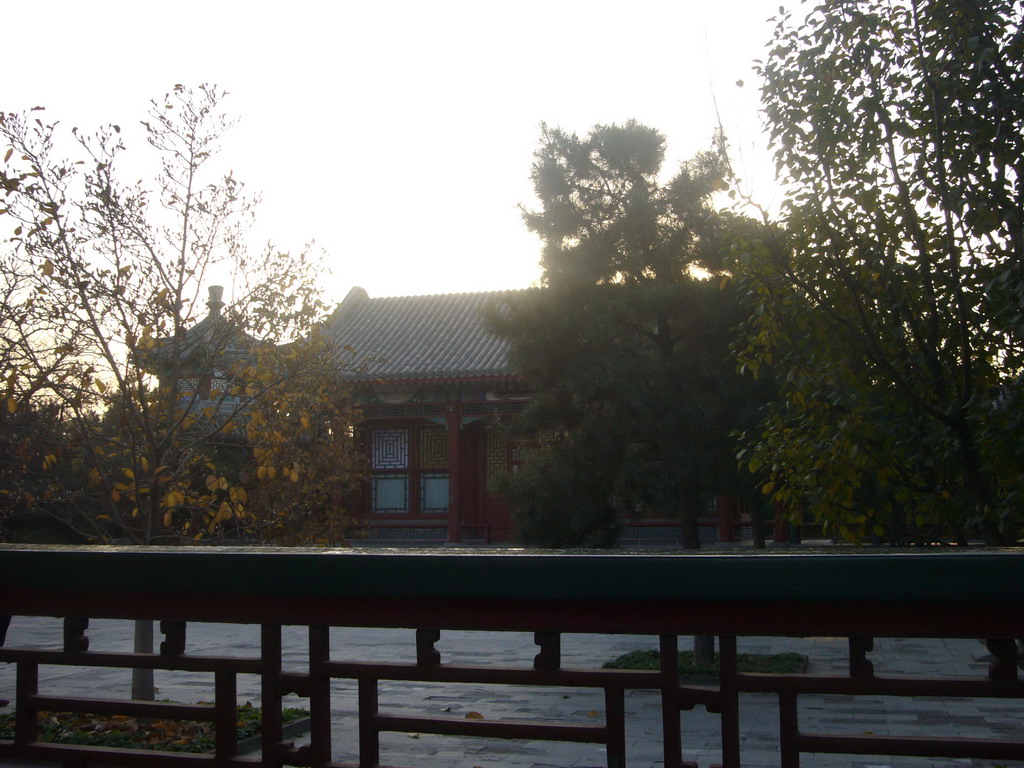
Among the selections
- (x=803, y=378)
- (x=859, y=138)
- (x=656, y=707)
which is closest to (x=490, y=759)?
(x=656, y=707)

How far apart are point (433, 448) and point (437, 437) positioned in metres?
0.23

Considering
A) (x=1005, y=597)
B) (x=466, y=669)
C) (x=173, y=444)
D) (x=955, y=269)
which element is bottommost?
(x=466, y=669)

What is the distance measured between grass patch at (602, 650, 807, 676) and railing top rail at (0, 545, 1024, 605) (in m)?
5.37

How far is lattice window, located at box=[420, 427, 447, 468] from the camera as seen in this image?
751 inches

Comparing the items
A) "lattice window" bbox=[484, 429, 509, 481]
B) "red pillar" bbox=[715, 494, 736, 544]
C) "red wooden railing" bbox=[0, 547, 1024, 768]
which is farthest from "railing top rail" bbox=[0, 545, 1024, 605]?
Result: "lattice window" bbox=[484, 429, 509, 481]

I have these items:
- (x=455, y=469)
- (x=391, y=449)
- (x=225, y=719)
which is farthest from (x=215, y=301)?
(x=391, y=449)

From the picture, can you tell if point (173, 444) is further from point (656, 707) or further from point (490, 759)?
point (656, 707)

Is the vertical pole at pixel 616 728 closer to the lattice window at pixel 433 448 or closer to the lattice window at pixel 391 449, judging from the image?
the lattice window at pixel 433 448

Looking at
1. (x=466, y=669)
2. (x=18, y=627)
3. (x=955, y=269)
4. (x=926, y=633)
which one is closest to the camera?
(x=926, y=633)

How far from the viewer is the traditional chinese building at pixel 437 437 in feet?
59.6

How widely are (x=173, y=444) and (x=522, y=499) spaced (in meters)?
2.81

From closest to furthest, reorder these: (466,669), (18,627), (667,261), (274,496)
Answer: (466,669) < (667,261) < (274,496) < (18,627)

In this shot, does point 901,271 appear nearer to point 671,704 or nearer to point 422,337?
point 671,704

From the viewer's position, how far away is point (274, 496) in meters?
8.50
